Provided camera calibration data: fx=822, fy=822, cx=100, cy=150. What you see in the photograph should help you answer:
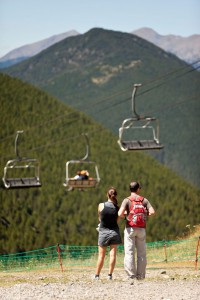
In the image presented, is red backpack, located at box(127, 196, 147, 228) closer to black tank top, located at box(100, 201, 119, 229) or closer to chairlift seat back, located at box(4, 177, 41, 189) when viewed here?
black tank top, located at box(100, 201, 119, 229)

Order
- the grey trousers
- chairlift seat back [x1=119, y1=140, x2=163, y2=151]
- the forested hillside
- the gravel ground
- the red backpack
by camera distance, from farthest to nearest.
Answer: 1. the forested hillside
2. chairlift seat back [x1=119, y1=140, x2=163, y2=151]
3. the grey trousers
4. the red backpack
5. the gravel ground

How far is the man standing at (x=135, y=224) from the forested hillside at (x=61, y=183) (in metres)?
87.6

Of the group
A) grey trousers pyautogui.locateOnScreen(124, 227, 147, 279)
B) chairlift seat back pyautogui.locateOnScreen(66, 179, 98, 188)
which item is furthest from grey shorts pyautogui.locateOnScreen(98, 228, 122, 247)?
chairlift seat back pyautogui.locateOnScreen(66, 179, 98, 188)

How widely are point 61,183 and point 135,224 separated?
4739 inches

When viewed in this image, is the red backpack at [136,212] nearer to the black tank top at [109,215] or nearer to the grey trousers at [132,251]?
Answer: the grey trousers at [132,251]

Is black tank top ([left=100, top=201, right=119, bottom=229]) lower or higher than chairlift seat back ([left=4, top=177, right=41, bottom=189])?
lower

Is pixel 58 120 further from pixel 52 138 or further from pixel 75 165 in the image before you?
pixel 75 165

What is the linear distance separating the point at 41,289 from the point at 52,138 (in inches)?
5512

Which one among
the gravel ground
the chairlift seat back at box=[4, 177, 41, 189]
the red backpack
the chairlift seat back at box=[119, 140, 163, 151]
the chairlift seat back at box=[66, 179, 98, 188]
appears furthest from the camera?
the chairlift seat back at box=[4, 177, 41, 189]

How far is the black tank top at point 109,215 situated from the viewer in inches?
424

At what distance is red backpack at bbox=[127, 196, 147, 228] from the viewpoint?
34.7 feet

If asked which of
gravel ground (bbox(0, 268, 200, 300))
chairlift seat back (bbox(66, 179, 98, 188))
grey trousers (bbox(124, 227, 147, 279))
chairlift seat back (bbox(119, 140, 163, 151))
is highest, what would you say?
chairlift seat back (bbox(119, 140, 163, 151))

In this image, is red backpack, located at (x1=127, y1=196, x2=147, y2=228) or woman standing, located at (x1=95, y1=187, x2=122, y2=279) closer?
red backpack, located at (x1=127, y1=196, x2=147, y2=228)

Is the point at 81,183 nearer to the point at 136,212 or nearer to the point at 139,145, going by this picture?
the point at 139,145
